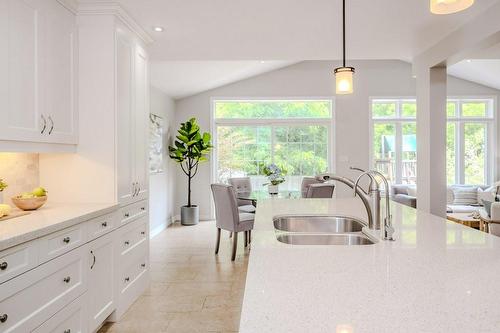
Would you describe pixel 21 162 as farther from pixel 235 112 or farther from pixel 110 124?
pixel 235 112

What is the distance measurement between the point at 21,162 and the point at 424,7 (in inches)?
127

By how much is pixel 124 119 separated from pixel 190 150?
3758 millimetres

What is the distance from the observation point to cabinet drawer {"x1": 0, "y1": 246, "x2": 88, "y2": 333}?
1.55 metres

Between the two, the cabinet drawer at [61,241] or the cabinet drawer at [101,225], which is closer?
the cabinet drawer at [61,241]

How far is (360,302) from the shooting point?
2.71ft

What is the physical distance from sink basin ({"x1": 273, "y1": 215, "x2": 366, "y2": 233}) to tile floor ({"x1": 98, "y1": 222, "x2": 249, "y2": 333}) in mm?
949

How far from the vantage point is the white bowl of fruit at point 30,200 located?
220 centimetres

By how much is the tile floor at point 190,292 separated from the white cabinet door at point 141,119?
953 millimetres

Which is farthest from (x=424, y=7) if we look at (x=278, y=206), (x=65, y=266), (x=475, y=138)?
(x=475, y=138)

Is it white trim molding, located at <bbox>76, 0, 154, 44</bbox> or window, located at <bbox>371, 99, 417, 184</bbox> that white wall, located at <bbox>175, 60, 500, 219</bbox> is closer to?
window, located at <bbox>371, 99, 417, 184</bbox>

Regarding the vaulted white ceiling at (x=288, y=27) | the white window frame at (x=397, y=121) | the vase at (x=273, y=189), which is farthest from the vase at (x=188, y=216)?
the white window frame at (x=397, y=121)

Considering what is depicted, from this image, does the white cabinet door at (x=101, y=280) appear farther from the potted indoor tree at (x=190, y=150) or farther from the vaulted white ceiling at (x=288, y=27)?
the potted indoor tree at (x=190, y=150)

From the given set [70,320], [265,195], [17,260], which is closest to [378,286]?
[17,260]

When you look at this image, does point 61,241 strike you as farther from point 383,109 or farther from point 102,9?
point 383,109
